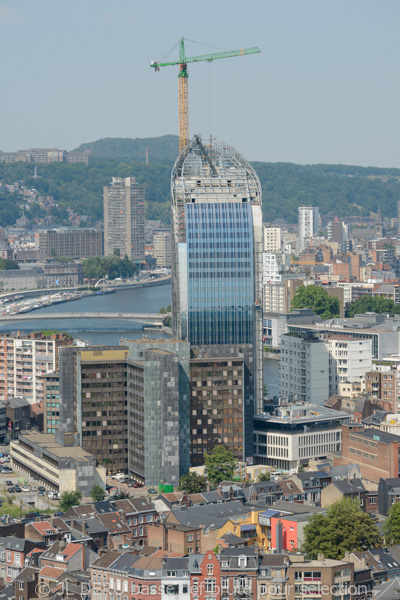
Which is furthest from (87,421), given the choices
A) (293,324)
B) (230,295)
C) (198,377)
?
(293,324)

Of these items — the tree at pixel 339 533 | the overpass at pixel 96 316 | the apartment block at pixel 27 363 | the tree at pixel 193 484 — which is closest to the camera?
the tree at pixel 339 533

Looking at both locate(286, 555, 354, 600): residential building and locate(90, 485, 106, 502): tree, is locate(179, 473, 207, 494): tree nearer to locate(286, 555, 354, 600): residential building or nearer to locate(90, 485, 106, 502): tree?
locate(90, 485, 106, 502): tree

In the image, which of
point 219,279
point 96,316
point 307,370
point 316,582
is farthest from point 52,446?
point 96,316

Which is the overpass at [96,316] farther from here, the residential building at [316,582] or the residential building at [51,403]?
the residential building at [316,582]

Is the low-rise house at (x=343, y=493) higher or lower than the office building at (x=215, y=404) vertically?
lower

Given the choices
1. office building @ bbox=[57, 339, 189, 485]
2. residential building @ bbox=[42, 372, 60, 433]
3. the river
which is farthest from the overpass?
office building @ bbox=[57, 339, 189, 485]

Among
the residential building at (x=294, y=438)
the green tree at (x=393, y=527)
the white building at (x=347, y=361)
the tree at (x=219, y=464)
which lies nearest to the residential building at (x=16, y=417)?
the residential building at (x=294, y=438)
